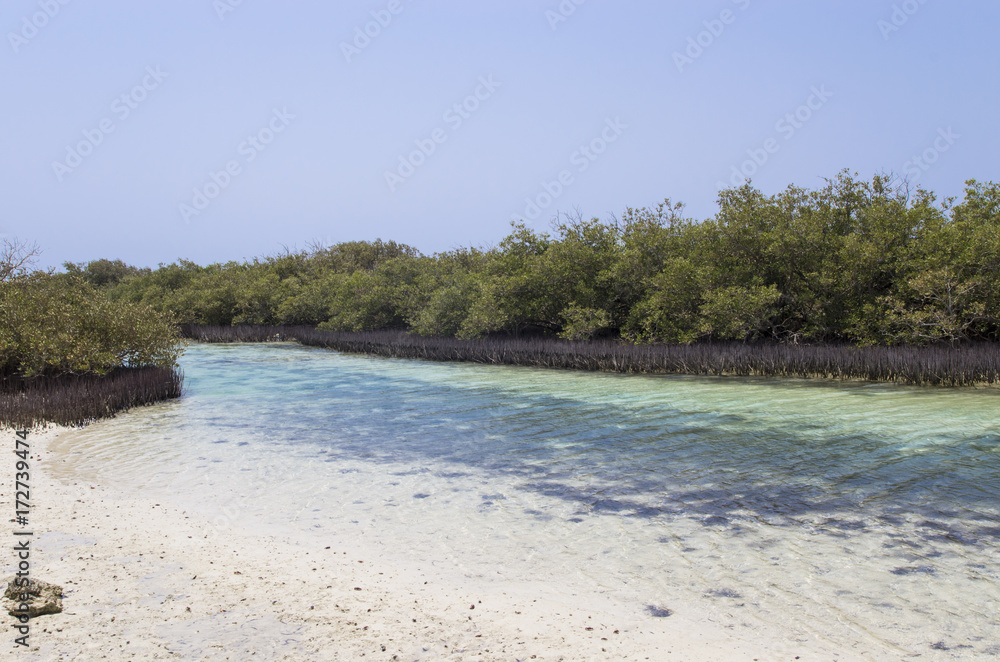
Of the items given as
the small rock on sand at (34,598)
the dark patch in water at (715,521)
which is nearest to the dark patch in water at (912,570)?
the dark patch in water at (715,521)

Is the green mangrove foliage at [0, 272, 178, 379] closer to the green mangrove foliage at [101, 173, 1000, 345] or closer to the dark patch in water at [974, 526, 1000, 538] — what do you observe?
the green mangrove foliage at [101, 173, 1000, 345]

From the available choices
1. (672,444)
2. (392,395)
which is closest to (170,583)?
(672,444)

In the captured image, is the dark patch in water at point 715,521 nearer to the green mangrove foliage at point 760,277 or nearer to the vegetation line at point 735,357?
the vegetation line at point 735,357

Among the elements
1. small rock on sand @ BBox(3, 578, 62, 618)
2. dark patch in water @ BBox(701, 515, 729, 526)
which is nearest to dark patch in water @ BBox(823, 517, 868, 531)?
dark patch in water @ BBox(701, 515, 729, 526)

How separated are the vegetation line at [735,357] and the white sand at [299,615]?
1340 centimetres

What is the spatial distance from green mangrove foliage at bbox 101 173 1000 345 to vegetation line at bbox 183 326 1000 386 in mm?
844

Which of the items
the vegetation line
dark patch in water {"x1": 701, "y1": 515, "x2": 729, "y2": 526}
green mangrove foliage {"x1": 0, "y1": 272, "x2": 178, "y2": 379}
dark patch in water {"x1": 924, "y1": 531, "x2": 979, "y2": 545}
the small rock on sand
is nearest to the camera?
the small rock on sand

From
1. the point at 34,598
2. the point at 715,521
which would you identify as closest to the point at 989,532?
the point at 715,521

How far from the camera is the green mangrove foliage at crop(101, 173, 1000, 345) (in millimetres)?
16609

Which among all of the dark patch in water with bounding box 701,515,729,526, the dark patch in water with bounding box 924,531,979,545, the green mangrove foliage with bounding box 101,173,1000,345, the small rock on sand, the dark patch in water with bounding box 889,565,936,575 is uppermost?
the green mangrove foliage with bounding box 101,173,1000,345

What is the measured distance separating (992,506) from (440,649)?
17.3ft

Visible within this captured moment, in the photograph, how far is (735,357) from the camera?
17.4m

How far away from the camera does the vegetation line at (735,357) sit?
46.8ft

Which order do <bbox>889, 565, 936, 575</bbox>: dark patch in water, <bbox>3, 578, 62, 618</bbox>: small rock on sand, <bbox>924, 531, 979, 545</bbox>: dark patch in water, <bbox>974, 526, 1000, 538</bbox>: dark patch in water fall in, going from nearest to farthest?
<bbox>3, 578, 62, 618</bbox>: small rock on sand
<bbox>889, 565, 936, 575</bbox>: dark patch in water
<bbox>924, 531, 979, 545</bbox>: dark patch in water
<bbox>974, 526, 1000, 538</bbox>: dark patch in water
